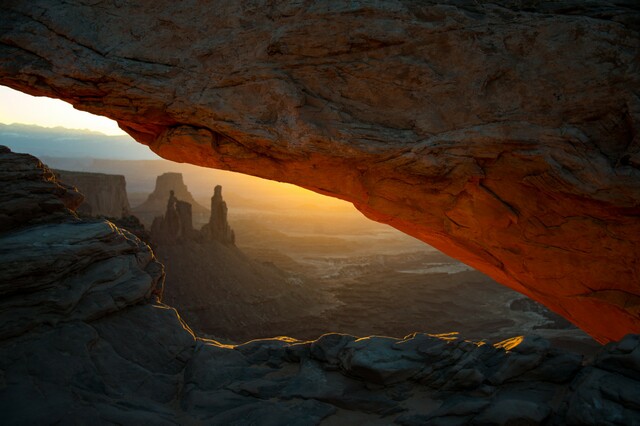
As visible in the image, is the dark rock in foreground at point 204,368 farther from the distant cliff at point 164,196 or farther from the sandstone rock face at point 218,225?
the distant cliff at point 164,196

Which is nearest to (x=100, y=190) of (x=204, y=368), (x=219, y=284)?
(x=219, y=284)

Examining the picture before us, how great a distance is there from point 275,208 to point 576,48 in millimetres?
119951

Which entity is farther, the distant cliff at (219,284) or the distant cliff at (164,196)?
the distant cliff at (164,196)

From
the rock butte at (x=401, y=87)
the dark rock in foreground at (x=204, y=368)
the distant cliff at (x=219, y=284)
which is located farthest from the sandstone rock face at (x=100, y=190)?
the dark rock in foreground at (x=204, y=368)

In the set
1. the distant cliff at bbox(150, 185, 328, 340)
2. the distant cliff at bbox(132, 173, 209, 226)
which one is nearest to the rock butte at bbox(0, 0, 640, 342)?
the distant cliff at bbox(150, 185, 328, 340)

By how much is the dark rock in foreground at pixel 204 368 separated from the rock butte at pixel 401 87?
3.40 meters

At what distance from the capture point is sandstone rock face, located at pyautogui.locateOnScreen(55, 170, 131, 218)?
55375mm

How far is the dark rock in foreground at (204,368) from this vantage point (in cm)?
793

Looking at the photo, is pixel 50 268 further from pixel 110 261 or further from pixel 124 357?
pixel 124 357

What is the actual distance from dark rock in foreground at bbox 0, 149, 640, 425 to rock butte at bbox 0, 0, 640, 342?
340 centimetres

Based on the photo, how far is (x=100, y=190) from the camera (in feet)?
187

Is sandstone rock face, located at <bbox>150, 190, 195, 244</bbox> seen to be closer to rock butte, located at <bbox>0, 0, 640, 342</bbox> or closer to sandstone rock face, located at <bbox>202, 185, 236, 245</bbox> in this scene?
sandstone rock face, located at <bbox>202, 185, 236, 245</bbox>

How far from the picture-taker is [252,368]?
10.1 m

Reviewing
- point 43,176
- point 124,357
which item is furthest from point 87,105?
point 124,357
